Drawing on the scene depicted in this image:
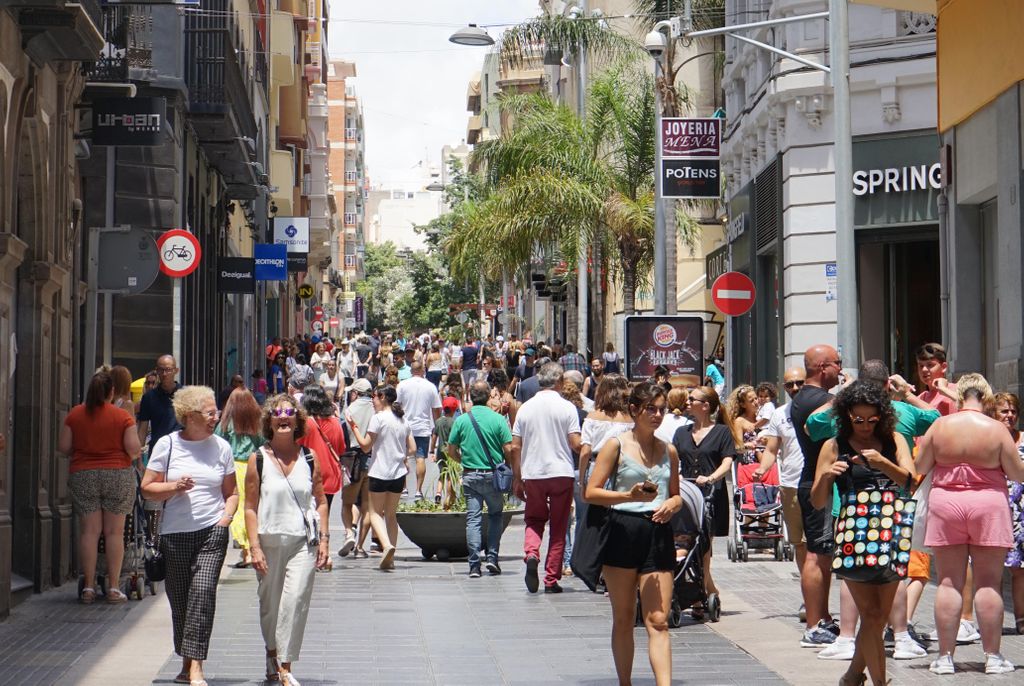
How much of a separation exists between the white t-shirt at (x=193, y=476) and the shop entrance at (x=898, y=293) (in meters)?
18.1

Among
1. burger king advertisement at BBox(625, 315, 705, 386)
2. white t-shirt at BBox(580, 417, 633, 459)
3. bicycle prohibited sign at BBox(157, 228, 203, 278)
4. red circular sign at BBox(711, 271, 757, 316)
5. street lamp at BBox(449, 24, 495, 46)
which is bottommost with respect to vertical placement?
white t-shirt at BBox(580, 417, 633, 459)

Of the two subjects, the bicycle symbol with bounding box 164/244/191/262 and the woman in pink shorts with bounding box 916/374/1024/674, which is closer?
the woman in pink shorts with bounding box 916/374/1024/674

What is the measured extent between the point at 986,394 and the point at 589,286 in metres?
37.9

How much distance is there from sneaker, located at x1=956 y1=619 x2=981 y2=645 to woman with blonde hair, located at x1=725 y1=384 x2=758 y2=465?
5880 mm

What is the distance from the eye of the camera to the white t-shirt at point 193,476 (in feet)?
33.0

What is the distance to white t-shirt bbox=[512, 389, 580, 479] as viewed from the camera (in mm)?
15102

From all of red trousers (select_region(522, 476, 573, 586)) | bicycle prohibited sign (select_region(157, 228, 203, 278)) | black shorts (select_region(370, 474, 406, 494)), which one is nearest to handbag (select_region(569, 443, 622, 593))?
red trousers (select_region(522, 476, 573, 586))

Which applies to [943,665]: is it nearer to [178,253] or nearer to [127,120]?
[178,253]

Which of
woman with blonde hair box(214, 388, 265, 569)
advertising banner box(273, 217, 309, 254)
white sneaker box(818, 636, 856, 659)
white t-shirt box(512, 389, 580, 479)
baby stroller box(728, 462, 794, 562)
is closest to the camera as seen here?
white sneaker box(818, 636, 856, 659)

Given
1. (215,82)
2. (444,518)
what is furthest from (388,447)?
(215,82)

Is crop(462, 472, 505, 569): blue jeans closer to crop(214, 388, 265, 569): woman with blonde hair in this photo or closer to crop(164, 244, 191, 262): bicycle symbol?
crop(214, 388, 265, 569): woman with blonde hair

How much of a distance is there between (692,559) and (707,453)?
2.95ft

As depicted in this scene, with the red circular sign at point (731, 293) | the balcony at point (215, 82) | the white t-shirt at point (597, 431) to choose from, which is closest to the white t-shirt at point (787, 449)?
the white t-shirt at point (597, 431)

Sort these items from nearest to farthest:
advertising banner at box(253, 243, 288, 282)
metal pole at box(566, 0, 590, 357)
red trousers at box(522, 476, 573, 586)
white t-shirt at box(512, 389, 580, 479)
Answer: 1. red trousers at box(522, 476, 573, 586)
2. white t-shirt at box(512, 389, 580, 479)
3. advertising banner at box(253, 243, 288, 282)
4. metal pole at box(566, 0, 590, 357)
